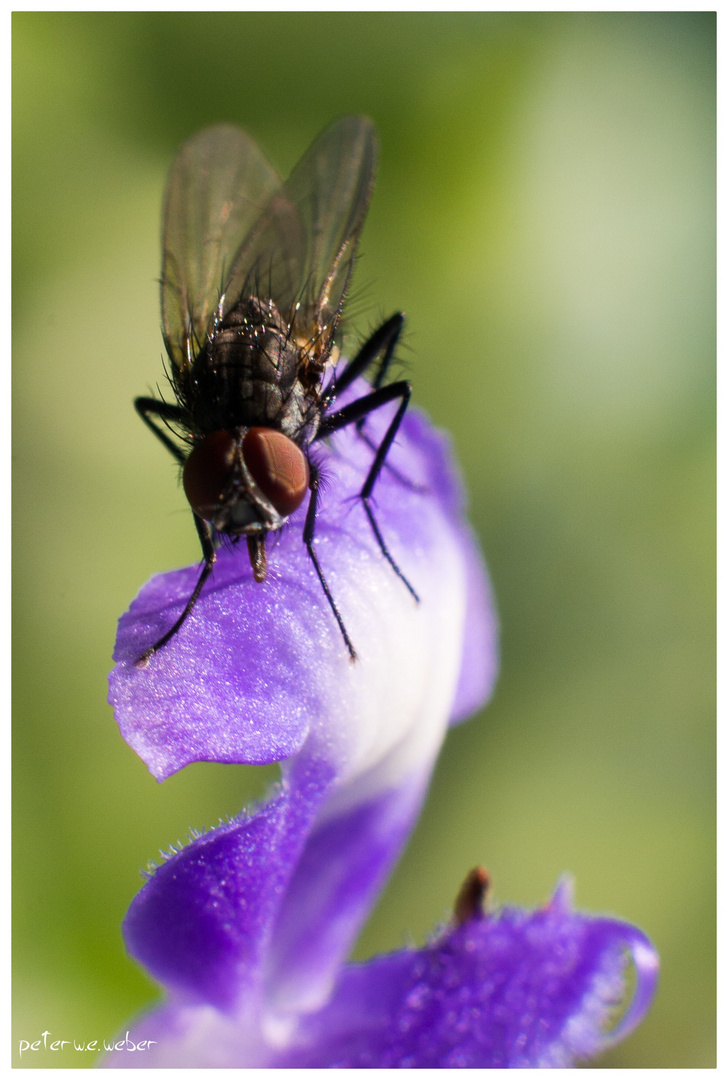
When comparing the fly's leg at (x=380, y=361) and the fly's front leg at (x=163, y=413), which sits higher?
the fly's leg at (x=380, y=361)

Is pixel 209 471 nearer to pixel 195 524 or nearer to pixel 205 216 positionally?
pixel 195 524

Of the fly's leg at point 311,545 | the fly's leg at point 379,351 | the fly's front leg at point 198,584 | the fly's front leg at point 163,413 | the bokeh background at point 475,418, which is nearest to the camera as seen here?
the fly's front leg at point 198,584

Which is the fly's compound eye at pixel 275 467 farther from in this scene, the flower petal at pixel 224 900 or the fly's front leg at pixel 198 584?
the flower petal at pixel 224 900

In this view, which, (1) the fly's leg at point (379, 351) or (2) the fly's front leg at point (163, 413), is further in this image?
(1) the fly's leg at point (379, 351)

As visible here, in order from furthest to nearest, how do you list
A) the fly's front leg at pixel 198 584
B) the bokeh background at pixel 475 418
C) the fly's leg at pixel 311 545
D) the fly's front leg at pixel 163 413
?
the bokeh background at pixel 475 418, the fly's front leg at pixel 163 413, the fly's leg at pixel 311 545, the fly's front leg at pixel 198 584

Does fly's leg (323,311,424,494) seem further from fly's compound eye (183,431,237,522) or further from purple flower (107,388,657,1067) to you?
fly's compound eye (183,431,237,522)

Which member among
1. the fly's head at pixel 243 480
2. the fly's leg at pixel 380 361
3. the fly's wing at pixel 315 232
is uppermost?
the fly's wing at pixel 315 232

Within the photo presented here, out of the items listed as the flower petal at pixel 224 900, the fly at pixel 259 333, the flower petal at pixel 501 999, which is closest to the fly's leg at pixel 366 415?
the fly at pixel 259 333

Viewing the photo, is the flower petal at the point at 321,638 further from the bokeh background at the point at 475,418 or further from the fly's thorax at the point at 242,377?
the bokeh background at the point at 475,418
